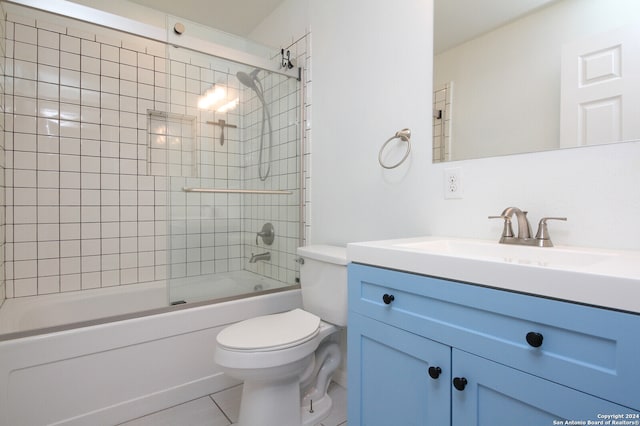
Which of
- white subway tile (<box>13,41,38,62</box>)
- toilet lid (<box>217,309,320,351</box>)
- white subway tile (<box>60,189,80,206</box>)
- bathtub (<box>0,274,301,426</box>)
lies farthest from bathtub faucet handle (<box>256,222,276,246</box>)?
white subway tile (<box>13,41,38,62</box>)

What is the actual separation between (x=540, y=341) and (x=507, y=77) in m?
0.95

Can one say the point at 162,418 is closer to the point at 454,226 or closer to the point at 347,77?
the point at 454,226

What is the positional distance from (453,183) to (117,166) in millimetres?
2250

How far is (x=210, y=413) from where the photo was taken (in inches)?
61.3

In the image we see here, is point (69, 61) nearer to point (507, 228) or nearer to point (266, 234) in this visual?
point (266, 234)

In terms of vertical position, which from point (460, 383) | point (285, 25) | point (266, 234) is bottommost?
point (460, 383)

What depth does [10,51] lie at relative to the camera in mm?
1936

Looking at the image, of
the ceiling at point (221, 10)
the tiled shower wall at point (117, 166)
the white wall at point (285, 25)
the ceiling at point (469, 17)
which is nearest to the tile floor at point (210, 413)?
the tiled shower wall at point (117, 166)

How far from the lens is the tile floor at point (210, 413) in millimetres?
1489

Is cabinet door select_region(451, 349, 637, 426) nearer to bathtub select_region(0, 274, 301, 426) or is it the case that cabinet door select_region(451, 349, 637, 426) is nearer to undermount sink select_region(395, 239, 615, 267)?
undermount sink select_region(395, 239, 615, 267)

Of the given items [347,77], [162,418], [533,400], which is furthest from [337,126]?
[162,418]

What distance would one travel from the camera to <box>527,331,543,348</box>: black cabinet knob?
2.13 ft

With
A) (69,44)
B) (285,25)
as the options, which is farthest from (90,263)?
(285,25)

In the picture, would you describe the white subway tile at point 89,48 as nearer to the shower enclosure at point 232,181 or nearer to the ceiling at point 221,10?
the ceiling at point 221,10
